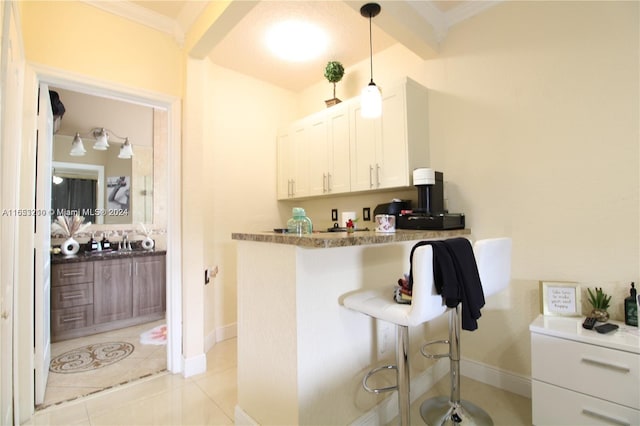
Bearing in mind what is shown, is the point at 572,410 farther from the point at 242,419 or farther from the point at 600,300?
the point at 242,419

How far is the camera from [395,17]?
80.9 inches

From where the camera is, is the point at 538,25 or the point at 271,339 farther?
the point at 538,25

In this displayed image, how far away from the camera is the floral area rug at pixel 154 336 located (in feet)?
9.81

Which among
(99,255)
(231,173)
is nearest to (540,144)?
(231,173)

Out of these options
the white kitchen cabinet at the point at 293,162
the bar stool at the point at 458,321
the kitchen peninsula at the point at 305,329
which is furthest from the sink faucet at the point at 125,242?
the bar stool at the point at 458,321

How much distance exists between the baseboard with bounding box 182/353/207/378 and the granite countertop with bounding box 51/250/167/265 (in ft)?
5.59

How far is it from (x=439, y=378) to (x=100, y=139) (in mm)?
4435

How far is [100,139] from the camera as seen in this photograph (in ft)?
12.1

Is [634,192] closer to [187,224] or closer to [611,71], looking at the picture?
[611,71]

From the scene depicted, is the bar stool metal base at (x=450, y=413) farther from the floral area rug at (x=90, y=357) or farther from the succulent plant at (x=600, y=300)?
the floral area rug at (x=90, y=357)

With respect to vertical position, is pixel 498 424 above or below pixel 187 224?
below

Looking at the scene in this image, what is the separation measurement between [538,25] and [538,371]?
216cm

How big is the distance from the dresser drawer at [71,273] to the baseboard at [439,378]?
315cm

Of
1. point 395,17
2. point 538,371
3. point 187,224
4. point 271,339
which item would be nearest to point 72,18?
point 187,224
